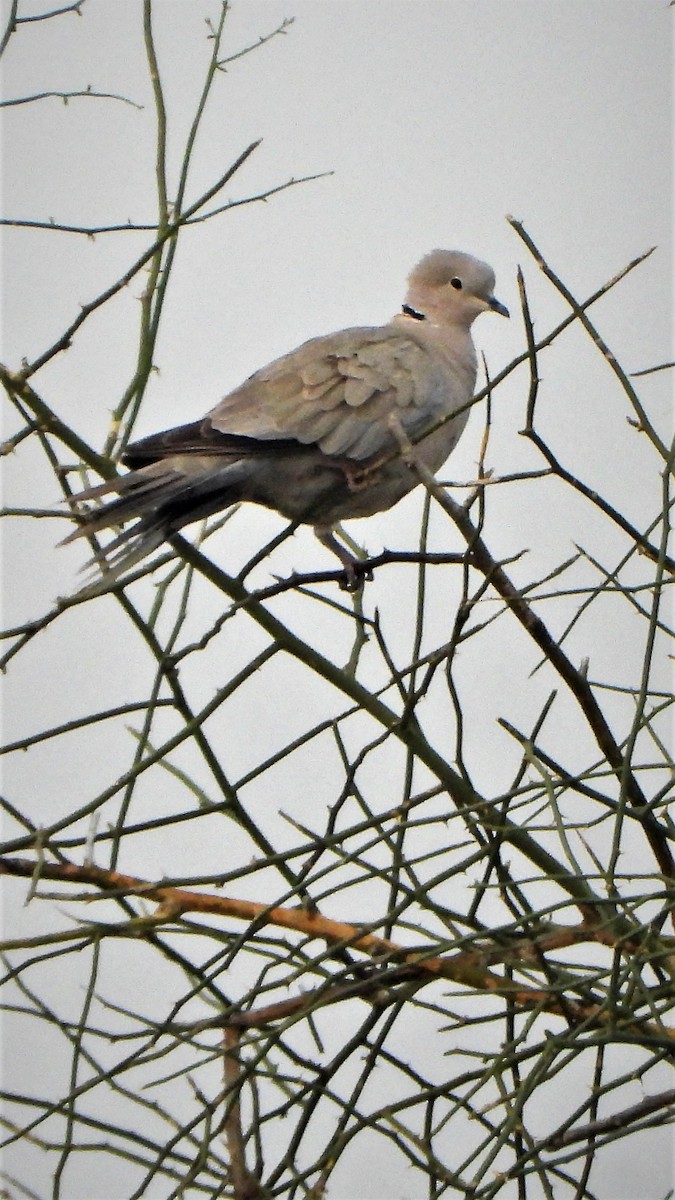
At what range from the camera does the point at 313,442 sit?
345 centimetres

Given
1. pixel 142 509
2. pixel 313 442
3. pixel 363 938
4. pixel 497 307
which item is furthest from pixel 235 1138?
pixel 497 307

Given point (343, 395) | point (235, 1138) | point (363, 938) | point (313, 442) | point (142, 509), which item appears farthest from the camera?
point (343, 395)

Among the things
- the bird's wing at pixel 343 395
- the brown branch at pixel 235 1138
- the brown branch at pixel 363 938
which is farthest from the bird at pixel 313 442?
the brown branch at pixel 235 1138

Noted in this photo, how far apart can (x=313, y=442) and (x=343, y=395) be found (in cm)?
21

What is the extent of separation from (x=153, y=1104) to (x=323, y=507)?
1.69 meters

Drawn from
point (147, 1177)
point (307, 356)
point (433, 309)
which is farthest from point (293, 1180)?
point (433, 309)

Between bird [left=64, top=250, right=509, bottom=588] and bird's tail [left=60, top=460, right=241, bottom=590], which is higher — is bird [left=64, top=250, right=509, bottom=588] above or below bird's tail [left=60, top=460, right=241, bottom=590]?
above

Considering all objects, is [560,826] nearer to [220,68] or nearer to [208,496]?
[208,496]

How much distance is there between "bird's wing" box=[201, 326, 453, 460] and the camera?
3.38 meters

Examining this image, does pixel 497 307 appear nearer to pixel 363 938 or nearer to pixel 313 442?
pixel 313 442

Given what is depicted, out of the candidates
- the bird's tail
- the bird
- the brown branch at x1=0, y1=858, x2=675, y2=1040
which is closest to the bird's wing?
the bird

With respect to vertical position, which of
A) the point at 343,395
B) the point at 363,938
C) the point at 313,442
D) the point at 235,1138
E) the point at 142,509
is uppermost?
the point at 343,395

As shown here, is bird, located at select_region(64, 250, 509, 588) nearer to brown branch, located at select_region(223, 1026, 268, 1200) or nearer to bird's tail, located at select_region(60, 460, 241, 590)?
bird's tail, located at select_region(60, 460, 241, 590)

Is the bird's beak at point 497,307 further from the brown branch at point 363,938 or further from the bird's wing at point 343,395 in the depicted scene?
the brown branch at point 363,938
